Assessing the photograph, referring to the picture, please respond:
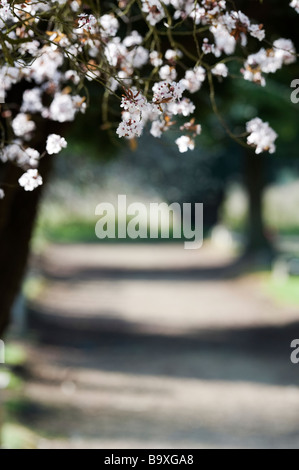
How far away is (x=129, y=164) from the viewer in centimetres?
3703

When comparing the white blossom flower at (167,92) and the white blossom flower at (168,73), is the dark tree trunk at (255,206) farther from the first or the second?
the white blossom flower at (167,92)

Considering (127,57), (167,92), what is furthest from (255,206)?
(167,92)

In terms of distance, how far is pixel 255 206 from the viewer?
27.6 metres

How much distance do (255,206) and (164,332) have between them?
12.9 metres

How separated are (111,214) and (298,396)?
45.9 m

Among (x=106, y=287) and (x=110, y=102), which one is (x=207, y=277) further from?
(x=110, y=102)

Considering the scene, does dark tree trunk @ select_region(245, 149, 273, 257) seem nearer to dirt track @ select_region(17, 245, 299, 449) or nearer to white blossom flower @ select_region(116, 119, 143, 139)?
dirt track @ select_region(17, 245, 299, 449)

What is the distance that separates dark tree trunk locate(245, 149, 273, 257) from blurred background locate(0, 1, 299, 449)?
43 millimetres

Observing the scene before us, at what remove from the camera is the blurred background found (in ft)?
28.8

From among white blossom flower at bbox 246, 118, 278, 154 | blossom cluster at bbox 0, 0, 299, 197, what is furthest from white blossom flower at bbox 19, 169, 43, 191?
white blossom flower at bbox 246, 118, 278, 154

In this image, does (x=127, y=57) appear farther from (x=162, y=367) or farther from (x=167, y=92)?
(x=162, y=367)

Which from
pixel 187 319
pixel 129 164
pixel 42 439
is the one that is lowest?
pixel 42 439

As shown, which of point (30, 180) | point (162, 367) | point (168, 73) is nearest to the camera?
point (30, 180)
